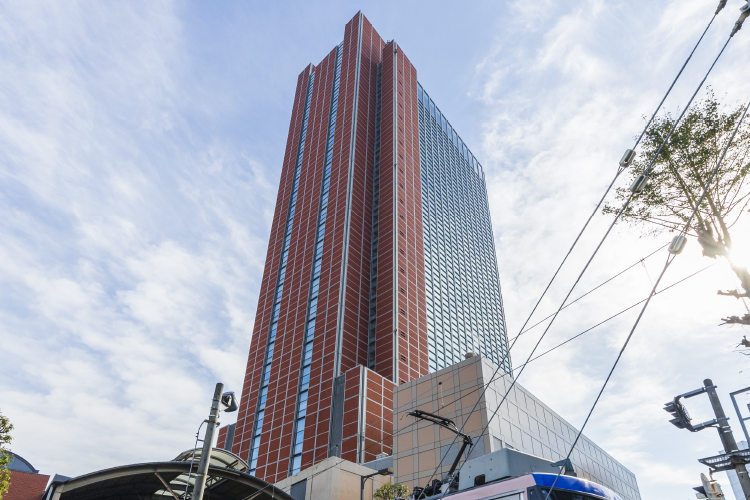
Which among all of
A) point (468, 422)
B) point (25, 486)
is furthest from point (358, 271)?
point (25, 486)

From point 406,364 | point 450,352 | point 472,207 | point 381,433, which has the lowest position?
point 381,433

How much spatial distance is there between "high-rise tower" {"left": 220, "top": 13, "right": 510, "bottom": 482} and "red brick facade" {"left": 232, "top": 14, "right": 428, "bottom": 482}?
236 mm

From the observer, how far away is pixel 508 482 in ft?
40.2

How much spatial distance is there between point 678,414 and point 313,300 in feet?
211

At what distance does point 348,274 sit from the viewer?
257ft

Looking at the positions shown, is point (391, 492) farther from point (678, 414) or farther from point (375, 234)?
point (375, 234)

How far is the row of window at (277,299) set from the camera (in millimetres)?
71062

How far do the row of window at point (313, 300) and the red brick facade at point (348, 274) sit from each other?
0.74 meters

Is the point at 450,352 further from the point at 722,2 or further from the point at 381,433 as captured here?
the point at 722,2

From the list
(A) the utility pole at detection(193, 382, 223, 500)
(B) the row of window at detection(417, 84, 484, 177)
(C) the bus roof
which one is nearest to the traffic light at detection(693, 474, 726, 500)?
(C) the bus roof

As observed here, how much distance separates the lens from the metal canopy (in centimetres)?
1992

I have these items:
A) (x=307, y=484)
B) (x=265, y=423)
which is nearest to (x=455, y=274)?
(x=265, y=423)

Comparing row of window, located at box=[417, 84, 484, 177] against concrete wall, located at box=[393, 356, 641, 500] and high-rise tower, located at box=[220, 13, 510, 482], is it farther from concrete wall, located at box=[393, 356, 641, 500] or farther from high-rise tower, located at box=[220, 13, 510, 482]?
concrete wall, located at box=[393, 356, 641, 500]

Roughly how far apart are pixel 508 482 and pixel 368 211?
78.9 m
